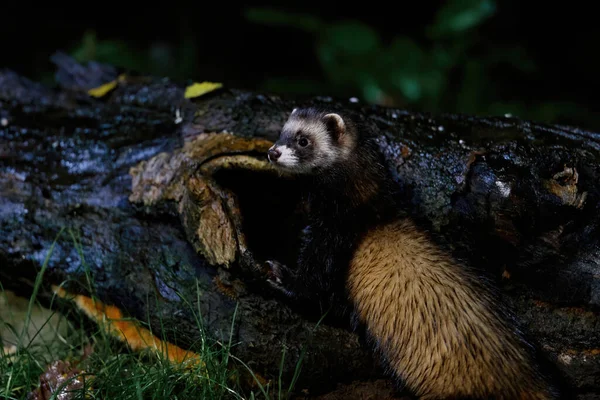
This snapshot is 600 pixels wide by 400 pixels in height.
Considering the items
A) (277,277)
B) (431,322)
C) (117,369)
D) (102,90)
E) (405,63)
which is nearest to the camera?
(431,322)

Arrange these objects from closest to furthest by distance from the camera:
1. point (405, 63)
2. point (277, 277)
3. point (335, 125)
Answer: point (277, 277) → point (335, 125) → point (405, 63)

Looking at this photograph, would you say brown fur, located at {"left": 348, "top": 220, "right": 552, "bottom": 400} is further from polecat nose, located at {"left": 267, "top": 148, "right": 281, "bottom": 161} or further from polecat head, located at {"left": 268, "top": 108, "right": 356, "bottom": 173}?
polecat nose, located at {"left": 267, "top": 148, "right": 281, "bottom": 161}

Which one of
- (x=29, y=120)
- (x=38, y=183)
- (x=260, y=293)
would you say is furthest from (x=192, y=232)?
(x=29, y=120)

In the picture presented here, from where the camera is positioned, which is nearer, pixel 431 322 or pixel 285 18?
pixel 431 322

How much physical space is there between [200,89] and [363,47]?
259 cm

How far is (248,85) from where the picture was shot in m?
7.04

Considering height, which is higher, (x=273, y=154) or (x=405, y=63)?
(x=405, y=63)

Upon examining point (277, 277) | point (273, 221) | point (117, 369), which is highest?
point (273, 221)

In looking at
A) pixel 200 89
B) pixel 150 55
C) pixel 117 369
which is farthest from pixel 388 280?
pixel 150 55

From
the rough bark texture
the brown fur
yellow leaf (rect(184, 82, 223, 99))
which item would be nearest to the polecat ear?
the rough bark texture

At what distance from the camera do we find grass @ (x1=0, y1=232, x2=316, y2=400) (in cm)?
245

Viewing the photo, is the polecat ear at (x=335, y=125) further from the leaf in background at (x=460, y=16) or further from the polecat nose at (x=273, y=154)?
the leaf in background at (x=460, y=16)

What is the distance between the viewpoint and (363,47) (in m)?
5.66

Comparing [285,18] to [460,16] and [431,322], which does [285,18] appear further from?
[431,322]
